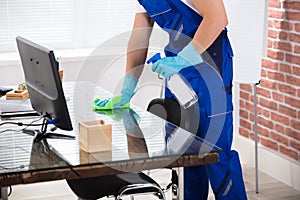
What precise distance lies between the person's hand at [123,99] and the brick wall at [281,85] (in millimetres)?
1268

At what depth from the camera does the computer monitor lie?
2.24 m

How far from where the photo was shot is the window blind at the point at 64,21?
14.8ft

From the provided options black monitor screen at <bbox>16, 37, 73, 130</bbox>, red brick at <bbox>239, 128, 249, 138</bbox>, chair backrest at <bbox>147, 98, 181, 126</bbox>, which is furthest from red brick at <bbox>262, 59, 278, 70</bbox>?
black monitor screen at <bbox>16, 37, 73, 130</bbox>

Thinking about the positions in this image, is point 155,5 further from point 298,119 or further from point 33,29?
point 33,29

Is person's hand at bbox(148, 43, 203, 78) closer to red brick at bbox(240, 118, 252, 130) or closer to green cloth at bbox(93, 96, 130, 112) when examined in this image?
green cloth at bbox(93, 96, 130, 112)

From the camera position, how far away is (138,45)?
9.87 ft

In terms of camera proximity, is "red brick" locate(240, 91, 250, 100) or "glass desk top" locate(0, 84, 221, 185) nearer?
"glass desk top" locate(0, 84, 221, 185)

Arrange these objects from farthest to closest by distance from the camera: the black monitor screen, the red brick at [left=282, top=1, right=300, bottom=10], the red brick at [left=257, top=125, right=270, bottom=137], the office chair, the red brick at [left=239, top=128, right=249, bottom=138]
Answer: the red brick at [left=239, top=128, right=249, bottom=138], the red brick at [left=257, top=125, right=270, bottom=137], the red brick at [left=282, top=1, right=300, bottom=10], the office chair, the black monitor screen

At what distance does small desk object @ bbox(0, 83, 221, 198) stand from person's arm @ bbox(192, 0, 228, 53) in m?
0.37

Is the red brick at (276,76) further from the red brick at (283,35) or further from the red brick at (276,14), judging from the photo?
the red brick at (276,14)

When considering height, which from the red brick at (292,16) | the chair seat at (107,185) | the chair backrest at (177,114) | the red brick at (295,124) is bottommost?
the red brick at (295,124)

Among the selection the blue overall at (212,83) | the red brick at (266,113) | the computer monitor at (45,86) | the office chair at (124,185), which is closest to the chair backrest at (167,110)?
the office chair at (124,185)

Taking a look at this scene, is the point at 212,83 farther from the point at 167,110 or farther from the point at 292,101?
the point at 292,101

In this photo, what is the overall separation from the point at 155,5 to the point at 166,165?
3.31ft
